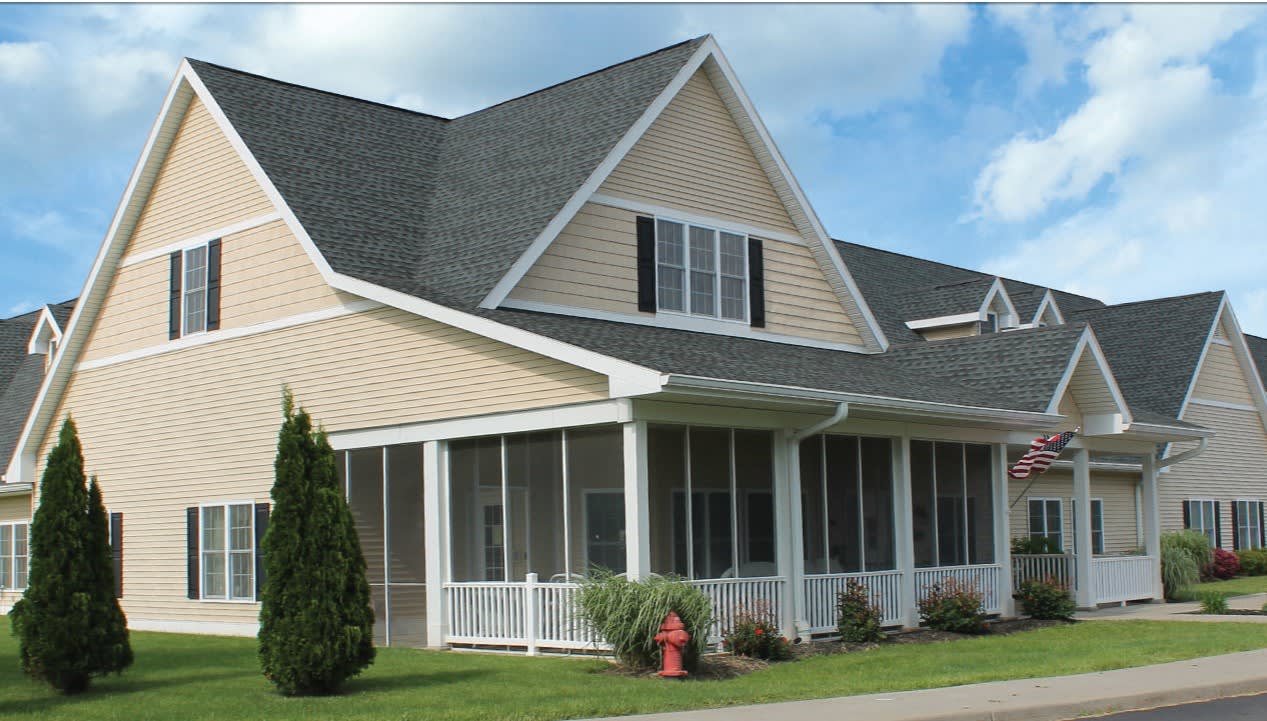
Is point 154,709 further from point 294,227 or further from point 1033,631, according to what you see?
point 1033,631

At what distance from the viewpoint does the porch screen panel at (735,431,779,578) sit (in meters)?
18.4

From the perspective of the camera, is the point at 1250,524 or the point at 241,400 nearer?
the point at 241,400

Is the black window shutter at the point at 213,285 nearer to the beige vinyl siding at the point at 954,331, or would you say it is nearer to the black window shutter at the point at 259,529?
the black window shutter at the point at 259,529

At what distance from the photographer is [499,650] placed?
1845cm

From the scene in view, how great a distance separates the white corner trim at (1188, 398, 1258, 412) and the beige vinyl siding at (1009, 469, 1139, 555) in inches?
114

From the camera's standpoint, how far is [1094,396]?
24.4 metres

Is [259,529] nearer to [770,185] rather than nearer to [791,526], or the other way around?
[791,526]

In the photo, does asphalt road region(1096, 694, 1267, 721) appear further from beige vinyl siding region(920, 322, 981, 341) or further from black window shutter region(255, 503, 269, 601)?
beige vinyl siding region(920, 322, 981, 341)

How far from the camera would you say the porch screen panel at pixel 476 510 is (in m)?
18.8

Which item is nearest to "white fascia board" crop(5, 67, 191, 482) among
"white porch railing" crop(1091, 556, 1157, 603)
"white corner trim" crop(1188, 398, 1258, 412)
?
"white porch railing" crop(1091, 556, 1157, 603)

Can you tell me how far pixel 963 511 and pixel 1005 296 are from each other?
11.7 meters

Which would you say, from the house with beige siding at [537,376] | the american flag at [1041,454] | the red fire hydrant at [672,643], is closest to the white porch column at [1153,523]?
the house with beige siding at [537,376]

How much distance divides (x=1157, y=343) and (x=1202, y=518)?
4985mm

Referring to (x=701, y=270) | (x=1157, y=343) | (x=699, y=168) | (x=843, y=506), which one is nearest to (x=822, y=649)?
(x=843, y=506)
